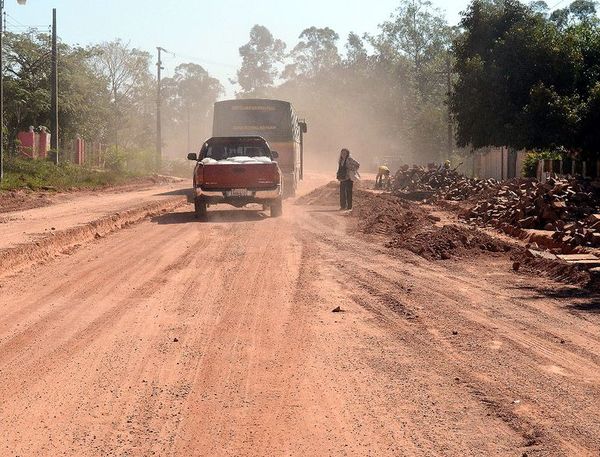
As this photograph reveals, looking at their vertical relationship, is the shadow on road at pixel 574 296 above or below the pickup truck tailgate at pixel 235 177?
below

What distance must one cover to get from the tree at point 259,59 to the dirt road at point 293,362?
466ft

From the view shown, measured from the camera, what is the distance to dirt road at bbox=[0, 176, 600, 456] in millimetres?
5312

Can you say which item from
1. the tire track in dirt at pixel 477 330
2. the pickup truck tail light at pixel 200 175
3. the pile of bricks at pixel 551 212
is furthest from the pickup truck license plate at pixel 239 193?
the tire track in dirt at pixel 477 330

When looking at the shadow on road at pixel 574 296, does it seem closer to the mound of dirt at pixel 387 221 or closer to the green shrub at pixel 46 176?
the mound of dirt at pixel 387 221

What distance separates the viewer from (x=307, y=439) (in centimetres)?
526

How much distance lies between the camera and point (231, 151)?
79.8 ft

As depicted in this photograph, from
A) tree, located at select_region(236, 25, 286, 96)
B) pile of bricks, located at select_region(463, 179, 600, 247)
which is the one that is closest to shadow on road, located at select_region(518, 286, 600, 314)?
pile of bricks, located at select_region(463, 179, 600, 247)

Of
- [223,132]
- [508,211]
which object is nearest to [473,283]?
[508,211]

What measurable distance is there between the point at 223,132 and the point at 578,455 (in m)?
29.6

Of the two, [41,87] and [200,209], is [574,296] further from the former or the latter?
[41,87]

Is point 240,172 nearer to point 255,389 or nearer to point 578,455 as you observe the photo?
point 255,389

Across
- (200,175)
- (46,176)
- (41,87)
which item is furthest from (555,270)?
(41,87)

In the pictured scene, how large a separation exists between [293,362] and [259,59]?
491 ft

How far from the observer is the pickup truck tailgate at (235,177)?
2227cm
